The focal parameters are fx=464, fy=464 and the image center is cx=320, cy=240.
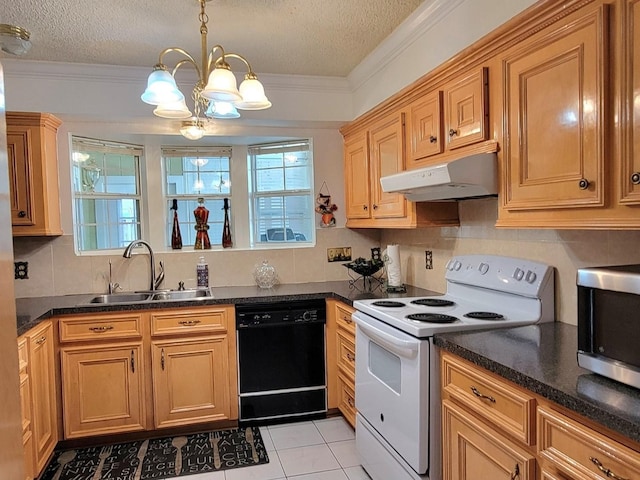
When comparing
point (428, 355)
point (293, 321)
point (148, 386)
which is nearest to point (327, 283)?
point (293, 321)

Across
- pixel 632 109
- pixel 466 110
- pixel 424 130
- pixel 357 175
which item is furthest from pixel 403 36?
pixel 632 109

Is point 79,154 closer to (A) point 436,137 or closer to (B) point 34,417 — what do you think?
(B) point 34,417

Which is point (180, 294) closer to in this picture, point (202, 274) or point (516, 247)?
point (202, 274)

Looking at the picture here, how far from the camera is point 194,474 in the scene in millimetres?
2582

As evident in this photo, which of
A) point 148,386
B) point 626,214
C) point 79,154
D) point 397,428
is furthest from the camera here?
point 79,154

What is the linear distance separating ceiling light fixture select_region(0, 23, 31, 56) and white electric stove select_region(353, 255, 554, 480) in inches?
73.3

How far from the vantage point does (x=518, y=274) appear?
7.06 feet

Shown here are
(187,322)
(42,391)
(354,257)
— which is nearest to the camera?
(42,391)

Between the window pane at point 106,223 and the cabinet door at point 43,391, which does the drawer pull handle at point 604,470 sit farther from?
the window pane at point 106,223

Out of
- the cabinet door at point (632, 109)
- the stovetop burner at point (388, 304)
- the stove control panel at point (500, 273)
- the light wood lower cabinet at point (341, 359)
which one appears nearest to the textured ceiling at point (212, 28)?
the cabinet door at point (632, 109)

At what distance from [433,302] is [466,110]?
1.00 meters

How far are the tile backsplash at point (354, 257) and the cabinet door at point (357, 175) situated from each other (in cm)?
33

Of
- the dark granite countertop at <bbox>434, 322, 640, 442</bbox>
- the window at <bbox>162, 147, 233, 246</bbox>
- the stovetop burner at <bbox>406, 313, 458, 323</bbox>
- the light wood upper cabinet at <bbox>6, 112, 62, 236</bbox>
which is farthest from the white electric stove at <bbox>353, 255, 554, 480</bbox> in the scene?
the light wood upper cabinet at <bbox>6, 112, 62, 236</bbox>

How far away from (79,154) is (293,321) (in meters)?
2.07
